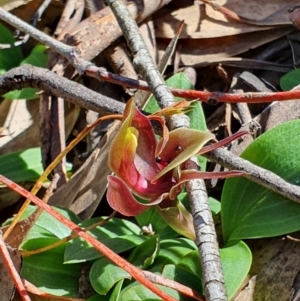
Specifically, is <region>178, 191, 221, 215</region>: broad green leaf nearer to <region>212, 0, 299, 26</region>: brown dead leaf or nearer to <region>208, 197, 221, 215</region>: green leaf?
<region>208, 197, 221, 215</region>: green leaf

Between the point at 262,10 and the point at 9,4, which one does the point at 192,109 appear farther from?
the point at 9,4

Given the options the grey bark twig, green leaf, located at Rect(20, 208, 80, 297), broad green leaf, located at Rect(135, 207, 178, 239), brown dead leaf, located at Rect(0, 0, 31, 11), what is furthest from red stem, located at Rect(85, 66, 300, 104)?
brown dead leaf, located at Rect(0, 0, 31, 11)

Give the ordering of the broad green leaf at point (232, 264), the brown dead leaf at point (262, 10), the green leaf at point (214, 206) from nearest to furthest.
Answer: the broad green leaf at point (232, 264)
the green leaf at point (214, 206)
the brown dead leaf at point (262, 10)

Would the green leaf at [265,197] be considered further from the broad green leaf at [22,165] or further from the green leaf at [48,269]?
the broad green leaf at [22,165]

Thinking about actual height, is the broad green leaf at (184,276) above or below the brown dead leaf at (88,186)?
below

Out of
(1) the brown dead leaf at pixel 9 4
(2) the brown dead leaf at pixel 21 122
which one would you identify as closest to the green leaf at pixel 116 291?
(2) the brown dead leaf at pixel 21 122

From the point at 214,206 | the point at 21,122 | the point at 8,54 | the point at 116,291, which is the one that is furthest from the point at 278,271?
the point at 8,54

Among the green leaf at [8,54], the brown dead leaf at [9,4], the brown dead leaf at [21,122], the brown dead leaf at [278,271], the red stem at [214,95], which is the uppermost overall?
the brown dead leaf at [9,4]
